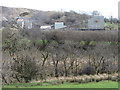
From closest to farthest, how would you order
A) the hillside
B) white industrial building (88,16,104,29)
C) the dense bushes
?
the dense bushes
white industrial building (88,16,104,29)
the hillside

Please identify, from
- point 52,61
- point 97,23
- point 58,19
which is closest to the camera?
point 52,61

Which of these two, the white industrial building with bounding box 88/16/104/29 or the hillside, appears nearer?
the white industrial building with bounding box 88/16/104/29

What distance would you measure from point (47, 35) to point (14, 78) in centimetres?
1267

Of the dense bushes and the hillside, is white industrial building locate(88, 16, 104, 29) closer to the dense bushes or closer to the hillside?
the hillside

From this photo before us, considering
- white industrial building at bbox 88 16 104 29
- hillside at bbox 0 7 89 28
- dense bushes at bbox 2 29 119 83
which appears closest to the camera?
dense bushes at bbox 2 29 119 83

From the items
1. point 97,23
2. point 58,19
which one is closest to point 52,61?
point 97,23

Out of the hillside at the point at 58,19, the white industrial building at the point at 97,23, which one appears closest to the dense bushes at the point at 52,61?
the white industrial building at the point at 97,23

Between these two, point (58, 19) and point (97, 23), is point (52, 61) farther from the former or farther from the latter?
point (58, 19)

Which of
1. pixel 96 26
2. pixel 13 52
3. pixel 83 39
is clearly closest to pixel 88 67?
pixel 13 52

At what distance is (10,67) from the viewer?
1283cm

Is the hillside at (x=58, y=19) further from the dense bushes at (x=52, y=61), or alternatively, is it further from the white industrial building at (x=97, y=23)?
the dense bushes at (x=52, y=61)

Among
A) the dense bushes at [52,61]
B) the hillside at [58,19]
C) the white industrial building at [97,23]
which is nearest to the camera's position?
the dense bushes at [52,61]

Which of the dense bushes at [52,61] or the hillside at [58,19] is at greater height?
the hillside at [58,19]

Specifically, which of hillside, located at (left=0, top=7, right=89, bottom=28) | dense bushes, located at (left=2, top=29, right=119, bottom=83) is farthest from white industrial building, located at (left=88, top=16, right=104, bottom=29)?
dense bushes, located at (left=2, top=29, right=119, bottom=83)
